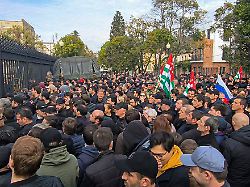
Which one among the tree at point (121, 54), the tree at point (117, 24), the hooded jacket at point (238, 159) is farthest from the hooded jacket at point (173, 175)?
the tree at point (117, 24)

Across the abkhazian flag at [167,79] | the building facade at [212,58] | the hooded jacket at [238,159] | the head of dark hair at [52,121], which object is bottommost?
the hooded jacket at [238,159]

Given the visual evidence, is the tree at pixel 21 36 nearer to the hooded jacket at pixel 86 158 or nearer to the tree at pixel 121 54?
the tree at pixel 121 54

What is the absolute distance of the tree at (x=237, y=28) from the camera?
24531 millimetres

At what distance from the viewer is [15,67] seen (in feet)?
50.2

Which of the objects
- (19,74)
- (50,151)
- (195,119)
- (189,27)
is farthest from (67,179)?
(189,27)

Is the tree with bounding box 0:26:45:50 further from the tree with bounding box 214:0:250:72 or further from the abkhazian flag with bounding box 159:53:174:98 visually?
the abkhazian flag with bounding box 159:53:174:98

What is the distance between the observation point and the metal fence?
12.8 m

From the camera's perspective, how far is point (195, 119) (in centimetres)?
626

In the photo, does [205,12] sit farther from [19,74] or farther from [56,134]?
[56,134]

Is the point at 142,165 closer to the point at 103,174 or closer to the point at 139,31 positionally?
the point at 103,174

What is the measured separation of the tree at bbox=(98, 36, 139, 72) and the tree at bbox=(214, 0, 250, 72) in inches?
695

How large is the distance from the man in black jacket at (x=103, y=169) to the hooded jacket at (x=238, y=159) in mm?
1695

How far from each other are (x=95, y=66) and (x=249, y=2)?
11645 millimetres

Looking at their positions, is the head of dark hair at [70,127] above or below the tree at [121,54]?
below
